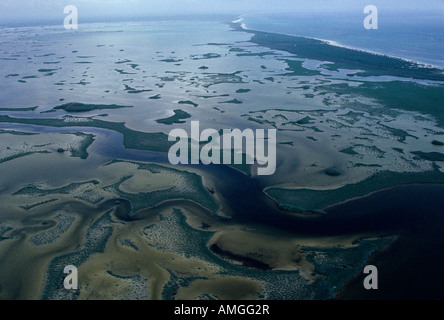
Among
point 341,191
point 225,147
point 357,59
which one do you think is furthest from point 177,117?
point 357,59

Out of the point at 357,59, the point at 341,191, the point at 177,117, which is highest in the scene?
the point at 357,59

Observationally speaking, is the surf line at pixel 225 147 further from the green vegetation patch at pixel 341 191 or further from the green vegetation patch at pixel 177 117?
the green vegetation patch at pixel 341 191

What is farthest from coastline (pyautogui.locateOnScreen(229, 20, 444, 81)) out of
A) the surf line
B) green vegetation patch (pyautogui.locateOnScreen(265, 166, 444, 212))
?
the surf line

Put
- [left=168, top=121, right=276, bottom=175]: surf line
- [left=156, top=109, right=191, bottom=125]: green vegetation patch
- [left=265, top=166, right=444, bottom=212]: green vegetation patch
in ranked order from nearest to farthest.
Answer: [left=265, top=166, right=444, bottom=212]: green vegetation patch, [left=168, top=121, right=276, bottom=175]: surf line, [left=156, top=109, right=191, bottom=125]: green vegetation patch

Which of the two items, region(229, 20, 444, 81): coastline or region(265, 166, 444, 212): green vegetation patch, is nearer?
region(265, 166, 444, 212): green vegetation patch

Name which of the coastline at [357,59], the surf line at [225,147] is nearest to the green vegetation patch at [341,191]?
the surf line at [225,147]

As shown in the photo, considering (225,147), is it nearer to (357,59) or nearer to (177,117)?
(177,117)

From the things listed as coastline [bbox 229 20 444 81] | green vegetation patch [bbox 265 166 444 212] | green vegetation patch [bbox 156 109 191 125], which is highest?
coastline [bbox 229 20 444 81]

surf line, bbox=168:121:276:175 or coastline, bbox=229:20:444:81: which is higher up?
coastline, bbox=229:20:444:81

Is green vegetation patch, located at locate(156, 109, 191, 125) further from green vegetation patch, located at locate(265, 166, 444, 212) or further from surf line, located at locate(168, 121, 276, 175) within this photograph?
green vegetation patch, located at locate(265, 166, 444, 212)
